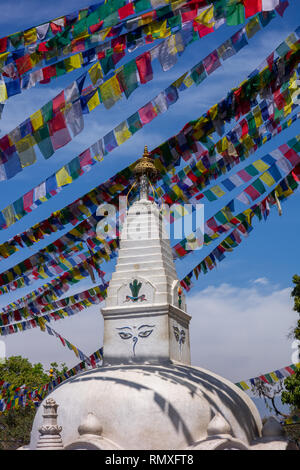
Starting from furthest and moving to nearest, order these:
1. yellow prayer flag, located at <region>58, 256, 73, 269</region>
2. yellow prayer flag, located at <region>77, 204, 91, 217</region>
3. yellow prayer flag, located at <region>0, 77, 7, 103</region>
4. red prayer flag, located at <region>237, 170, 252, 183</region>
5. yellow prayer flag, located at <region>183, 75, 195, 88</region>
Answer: yellow prayer flag, located at <region>58, 256, 73, 269</region> → yellow prayer flag, located at <region>77, 204, 91, 217</region> → red prayer flag, located at <region>237, 170, 252, 183</region> → yellow prayer flag, located at <region>183, 75, 195, 88</region> → yellow prayer flag, located at <region>0, 77, 7, 103</region>

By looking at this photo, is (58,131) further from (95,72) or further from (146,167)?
(146,167)

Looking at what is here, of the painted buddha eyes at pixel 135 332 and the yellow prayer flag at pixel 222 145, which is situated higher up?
the yellow prayer flag at pixel 222 145

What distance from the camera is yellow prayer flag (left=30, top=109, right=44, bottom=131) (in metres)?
7.28

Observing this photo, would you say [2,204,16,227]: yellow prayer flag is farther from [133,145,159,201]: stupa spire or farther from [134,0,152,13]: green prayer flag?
[134,0,152,13]: green prayer flag

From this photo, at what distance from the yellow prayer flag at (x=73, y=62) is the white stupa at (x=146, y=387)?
22.3ft

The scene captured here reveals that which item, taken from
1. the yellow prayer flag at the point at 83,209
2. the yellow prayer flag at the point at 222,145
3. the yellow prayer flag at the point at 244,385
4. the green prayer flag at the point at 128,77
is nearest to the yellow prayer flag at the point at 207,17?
the green prayer flag at the point at 128,77

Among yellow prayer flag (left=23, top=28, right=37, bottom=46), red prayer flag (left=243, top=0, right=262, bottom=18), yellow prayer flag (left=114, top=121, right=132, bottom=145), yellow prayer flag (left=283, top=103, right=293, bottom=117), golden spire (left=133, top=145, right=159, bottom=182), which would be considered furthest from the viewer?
golden spire (left=133, top=145, right=159, bottom=182)

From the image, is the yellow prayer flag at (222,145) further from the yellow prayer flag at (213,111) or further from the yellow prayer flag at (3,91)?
the yellow prayer flag at (3,91)

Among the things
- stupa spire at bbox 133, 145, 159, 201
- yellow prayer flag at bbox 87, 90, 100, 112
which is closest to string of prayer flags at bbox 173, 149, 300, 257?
stupa spire at bbox 133, 145, 159, 201

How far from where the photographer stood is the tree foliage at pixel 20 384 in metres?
34.6

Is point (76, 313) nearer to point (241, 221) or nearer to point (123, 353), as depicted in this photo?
point (123, 353)

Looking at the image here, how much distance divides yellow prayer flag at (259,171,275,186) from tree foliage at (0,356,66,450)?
89.7 feet

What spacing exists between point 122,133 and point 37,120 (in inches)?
72.0

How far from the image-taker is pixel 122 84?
23.7 feet
